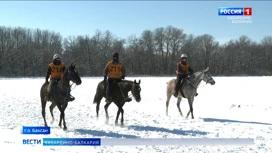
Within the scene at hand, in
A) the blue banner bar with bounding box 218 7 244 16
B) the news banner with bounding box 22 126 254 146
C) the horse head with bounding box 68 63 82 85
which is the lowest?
the news banner with bounding box 22 126 254 146

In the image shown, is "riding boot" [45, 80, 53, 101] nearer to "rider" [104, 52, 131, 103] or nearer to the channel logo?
"rider" [104, 52, 131, 103]

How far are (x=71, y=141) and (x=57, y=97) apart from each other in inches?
107

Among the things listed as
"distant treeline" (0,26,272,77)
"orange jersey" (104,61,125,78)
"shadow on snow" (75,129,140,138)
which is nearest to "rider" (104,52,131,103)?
"orange jersey" (104,61,125,78)

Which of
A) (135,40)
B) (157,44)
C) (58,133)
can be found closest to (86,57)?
(135,40)

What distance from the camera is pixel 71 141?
807cm

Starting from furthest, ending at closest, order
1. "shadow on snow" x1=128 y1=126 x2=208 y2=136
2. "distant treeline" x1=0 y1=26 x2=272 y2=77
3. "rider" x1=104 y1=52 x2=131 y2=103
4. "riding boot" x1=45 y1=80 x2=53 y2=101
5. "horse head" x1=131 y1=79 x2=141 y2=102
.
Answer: "distant treeline" x1=0 y1=26 x2=272 y2=77 < "rider" x1=104 y1=52 x2=131 y2=103 < "riding boot" x1=45 y1=80 x2=53 y2=101 < "horse head" x1=131 y1=79 x2=141 y2=102 < "shadow on snow" x1=128 y1=126 x2=208 y2=136

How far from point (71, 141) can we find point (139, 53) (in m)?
61.7

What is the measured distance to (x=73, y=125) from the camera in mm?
10961

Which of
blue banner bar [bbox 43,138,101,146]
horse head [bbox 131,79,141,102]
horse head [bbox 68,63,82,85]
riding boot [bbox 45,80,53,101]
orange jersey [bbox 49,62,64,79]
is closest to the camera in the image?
blue banner bar [bbox 43,138,101,146]

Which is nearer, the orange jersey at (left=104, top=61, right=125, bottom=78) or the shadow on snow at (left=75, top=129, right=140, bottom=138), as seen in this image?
the shadow on snow at (left=75, top=129, right=140, bottom=138)

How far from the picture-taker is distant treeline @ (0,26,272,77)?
5500cm

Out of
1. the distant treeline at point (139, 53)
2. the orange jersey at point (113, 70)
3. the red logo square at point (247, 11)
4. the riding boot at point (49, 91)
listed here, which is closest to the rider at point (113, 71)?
the orange jersey at point (113, 70)

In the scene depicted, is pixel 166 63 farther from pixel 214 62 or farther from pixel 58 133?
pixel 58 133

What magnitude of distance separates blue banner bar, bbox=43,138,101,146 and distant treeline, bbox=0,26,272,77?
45571 mm
